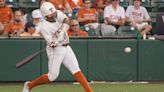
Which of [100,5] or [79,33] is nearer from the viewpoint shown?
[79,33]

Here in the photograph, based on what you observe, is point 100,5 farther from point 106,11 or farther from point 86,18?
point 86,18

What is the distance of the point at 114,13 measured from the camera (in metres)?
12.9

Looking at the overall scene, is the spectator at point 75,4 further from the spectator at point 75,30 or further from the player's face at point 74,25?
the player's face at point 74,25

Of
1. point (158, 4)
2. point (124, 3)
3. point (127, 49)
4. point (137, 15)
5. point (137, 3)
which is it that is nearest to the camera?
point (127, 49)

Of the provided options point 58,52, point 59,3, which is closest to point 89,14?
point 59,3

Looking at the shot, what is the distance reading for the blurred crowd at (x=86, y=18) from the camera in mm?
12141

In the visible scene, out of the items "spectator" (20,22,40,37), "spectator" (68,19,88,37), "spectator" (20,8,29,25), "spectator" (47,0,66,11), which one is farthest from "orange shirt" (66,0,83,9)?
"spectator" (20,22,40,37)

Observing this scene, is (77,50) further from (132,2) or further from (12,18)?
(132,2)

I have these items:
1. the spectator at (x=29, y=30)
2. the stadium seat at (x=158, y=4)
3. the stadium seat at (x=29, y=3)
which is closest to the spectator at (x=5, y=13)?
the spectator at (x=29, y=30)

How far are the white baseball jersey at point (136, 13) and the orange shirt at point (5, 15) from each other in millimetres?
2963

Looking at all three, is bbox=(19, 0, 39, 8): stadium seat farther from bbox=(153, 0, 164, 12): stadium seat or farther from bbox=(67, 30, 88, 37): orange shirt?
bbox=(153, 0, 164, 12): stadium seat

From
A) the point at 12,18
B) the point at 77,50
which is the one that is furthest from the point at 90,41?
the point at 12,18

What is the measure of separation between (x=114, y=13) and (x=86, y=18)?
0.73 m

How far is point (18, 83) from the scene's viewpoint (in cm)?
1190
